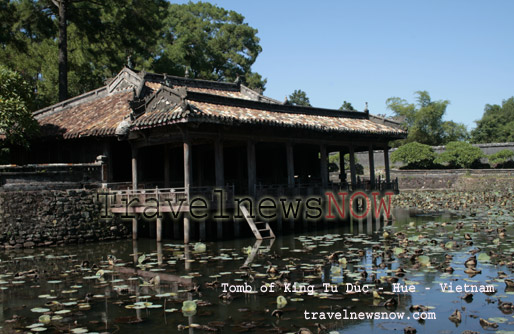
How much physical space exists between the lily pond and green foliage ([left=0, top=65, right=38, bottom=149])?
4.90 m

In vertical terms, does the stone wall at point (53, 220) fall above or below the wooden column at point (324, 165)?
below

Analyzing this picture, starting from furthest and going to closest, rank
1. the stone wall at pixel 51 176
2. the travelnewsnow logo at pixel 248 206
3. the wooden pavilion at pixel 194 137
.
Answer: the stone wall at pixel 51 176 < the wooden pavilion at pixel 194 137 < the travelnewsnow logo at pixel 248 206

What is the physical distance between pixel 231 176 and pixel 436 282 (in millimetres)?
12856

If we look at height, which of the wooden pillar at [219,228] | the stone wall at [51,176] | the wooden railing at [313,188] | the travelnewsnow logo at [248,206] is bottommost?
the wooden pillar at [219,228]

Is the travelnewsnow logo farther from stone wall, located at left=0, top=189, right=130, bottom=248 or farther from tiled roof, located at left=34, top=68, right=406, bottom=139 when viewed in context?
tiled roof, located at left=34, top=68, right=406, bottom=139

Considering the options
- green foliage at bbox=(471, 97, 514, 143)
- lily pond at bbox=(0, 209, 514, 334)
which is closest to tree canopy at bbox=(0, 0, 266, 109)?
lily pond at bbox=(0, 209, 514, 334)

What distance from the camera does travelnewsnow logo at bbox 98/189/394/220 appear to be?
14711 millimetres

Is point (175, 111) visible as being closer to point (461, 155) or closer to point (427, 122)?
point (461, 155)

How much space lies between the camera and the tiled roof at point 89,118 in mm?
17750

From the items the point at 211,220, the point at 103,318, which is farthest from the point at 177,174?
the point at 103,318

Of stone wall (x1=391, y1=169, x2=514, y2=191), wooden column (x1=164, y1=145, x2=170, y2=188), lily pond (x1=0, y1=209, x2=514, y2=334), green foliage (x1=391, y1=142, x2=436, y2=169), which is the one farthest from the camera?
green foliage (x1=391, y1=142, x2=436, y2=169)

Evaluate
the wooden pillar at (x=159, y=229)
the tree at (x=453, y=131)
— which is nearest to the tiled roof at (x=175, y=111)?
the wooden pillar at (x=159, y=229)

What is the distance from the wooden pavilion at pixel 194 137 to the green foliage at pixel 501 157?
936 inches

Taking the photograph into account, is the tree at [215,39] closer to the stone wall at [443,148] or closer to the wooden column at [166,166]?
the stone wall at [443,148]
